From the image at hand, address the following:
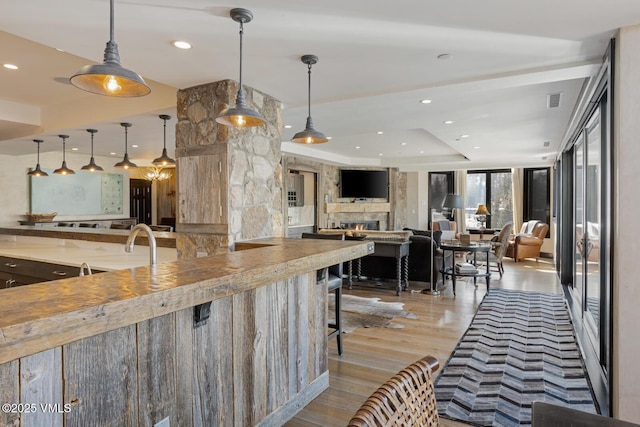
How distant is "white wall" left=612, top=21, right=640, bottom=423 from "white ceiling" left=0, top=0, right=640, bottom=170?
1.19ft

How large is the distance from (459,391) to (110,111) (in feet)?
15.7

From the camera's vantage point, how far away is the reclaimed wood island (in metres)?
1.05

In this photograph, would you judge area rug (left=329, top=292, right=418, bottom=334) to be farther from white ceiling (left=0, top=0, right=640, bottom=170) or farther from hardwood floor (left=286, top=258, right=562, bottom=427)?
white ceiling (left=0, top=0, right=640, bottom=170)

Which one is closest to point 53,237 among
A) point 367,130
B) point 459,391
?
point 367,130

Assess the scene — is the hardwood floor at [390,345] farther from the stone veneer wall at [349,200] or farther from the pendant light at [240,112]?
the stone veneer wall at [349,200]

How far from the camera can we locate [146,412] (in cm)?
143

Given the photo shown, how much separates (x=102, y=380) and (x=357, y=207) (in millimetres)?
10479

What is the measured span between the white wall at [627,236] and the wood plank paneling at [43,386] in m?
2.87

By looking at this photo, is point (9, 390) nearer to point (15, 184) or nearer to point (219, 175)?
point (219, 175)

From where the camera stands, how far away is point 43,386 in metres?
1.11

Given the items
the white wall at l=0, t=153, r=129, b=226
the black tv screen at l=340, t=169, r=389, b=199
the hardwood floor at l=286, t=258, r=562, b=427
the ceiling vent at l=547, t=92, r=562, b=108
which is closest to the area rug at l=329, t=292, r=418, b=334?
the hardwood floor at l=286, t=258, r=562, b=427

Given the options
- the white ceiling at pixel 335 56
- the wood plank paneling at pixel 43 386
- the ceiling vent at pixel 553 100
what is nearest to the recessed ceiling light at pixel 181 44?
the white ceiling at pixel 335 56

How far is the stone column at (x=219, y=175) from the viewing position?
131 inches

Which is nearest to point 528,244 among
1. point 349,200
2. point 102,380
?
point 349,200
